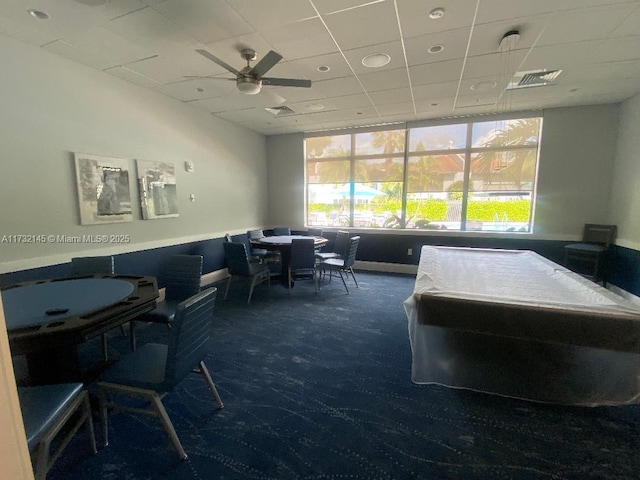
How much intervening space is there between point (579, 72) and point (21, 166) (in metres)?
6.28

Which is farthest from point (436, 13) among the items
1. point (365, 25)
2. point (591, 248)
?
point (591, 248)

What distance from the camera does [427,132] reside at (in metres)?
5.63

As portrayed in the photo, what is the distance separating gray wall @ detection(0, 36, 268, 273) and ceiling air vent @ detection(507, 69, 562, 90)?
474 cm

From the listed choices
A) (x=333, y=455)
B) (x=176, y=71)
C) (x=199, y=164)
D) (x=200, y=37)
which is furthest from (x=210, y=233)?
(x=333, y=455)

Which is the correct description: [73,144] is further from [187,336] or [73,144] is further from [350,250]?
[350,250]

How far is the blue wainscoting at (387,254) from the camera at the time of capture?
364 cm

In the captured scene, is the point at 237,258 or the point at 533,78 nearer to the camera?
the point at 533,78

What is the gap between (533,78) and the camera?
146 inches

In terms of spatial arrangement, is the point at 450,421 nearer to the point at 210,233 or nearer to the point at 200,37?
the point at 200,37

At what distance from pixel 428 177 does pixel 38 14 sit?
223 inches

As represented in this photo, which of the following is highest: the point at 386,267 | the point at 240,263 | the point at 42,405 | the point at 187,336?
the point at 187,336

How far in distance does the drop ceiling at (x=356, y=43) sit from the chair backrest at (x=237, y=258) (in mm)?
2191

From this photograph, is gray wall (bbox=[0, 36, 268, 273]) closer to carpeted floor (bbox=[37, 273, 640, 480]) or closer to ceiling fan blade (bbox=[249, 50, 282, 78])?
ceiling fan blade (bbox=[249, 50, 282, 78])

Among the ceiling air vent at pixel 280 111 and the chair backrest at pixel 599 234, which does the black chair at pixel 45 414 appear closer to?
the ceiling air vent at pixel 280 111
